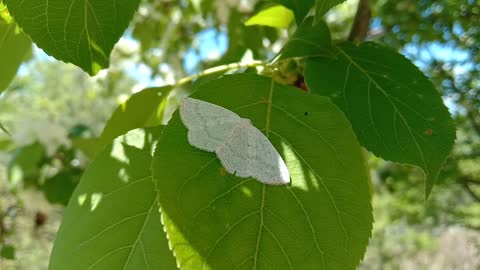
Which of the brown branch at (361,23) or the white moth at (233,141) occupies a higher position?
the white moth at (233,141)

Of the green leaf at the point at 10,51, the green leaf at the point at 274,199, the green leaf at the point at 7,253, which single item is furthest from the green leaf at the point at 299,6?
the green leaf at the point at 7,253

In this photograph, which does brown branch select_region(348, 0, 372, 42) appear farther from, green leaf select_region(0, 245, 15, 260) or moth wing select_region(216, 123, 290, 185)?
green leaf select_region(0, 245, 15, 260)

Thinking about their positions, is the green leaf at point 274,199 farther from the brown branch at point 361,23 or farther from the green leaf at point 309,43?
the brown branch at point 361,23

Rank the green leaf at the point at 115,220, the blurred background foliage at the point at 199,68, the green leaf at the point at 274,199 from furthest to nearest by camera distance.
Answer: the blurred background foliage at the point at 199,68 → the green leaf at the point at 115,220 → the green leaf at the point at 274,199

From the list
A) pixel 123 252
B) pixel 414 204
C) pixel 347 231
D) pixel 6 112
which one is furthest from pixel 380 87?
pixel 6 112

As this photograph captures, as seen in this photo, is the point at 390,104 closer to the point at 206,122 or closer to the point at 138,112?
the point at 206,122

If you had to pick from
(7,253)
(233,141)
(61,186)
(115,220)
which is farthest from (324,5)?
(7,253)

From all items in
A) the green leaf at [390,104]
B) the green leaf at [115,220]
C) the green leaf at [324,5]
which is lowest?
the green leaf at [115,220]

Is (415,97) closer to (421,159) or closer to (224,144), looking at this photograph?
(421,159)
